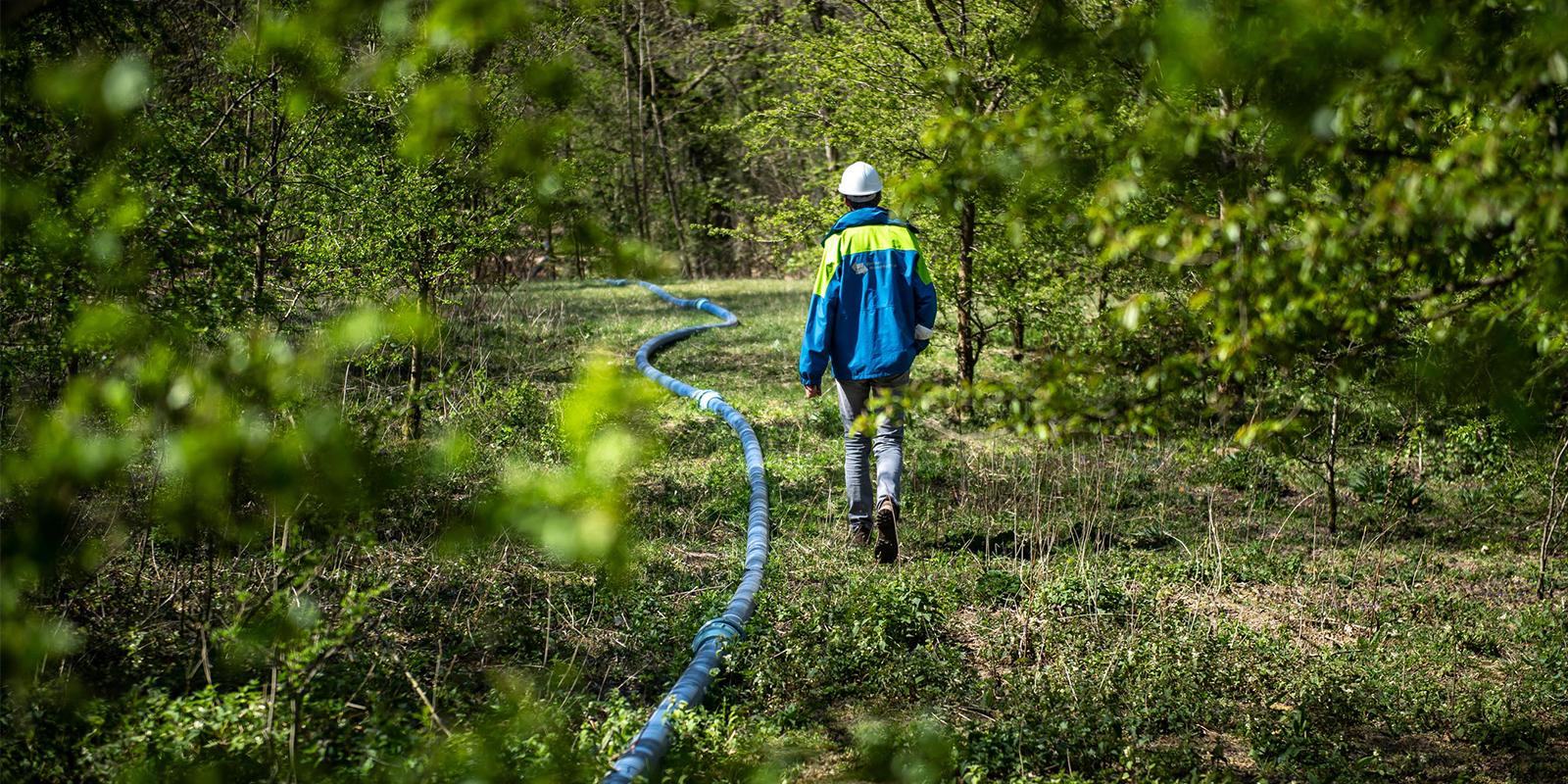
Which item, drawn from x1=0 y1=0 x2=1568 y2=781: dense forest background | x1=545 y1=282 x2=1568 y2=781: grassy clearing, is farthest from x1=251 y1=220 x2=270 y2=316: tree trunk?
x1=545 y1=282 x2=1568 y2=781: grassy clearing

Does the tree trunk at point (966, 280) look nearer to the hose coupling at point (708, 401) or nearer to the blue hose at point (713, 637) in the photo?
the hose coupling at point (708, 401)

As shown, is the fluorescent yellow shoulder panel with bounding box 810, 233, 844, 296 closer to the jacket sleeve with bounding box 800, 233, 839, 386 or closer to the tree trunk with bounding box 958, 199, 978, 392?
the jacket sleeve with bounding box 800, 233, 839, 386

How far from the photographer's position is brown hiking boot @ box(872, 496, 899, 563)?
4746 mm

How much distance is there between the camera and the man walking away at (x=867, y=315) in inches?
193

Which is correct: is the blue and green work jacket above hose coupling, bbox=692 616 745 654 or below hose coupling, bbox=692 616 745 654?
above

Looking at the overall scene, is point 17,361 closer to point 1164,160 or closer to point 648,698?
point 648,698

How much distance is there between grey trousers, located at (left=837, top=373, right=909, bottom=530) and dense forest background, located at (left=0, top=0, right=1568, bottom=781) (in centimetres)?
66

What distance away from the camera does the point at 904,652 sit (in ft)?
12.3

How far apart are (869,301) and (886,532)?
1.12 meters

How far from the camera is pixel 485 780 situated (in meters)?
0.98

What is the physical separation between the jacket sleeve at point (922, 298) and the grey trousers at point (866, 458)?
0.24m

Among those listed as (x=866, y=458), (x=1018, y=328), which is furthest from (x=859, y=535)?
(x=1018, y=328)

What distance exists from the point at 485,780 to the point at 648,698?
251 cm

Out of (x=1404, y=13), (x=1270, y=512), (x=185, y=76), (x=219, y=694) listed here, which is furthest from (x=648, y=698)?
(x=1270, y=512)
